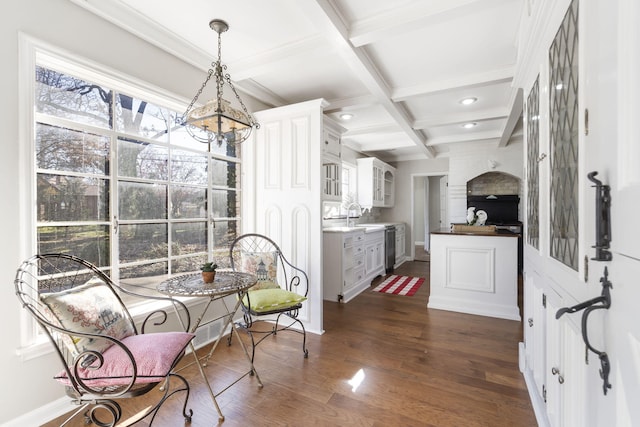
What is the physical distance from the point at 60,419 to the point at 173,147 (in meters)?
2.09

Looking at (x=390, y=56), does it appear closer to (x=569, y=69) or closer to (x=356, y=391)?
(x=569, y=69)

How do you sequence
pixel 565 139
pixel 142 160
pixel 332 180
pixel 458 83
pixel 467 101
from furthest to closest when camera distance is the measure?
1. pixel 332 180
2. pixel 467 101
3. pixel 458 83
4. pixel 142 160
5. pixel 565 139

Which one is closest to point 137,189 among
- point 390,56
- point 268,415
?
point 268,415

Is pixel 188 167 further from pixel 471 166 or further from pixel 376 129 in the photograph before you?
pixel 471 166

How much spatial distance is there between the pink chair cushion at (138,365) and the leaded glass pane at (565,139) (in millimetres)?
1879

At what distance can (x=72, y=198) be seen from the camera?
1954 mm

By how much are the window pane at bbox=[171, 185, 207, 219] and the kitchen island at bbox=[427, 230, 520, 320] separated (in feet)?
9.38

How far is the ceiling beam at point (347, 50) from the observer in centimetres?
190

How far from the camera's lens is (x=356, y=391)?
2.00m

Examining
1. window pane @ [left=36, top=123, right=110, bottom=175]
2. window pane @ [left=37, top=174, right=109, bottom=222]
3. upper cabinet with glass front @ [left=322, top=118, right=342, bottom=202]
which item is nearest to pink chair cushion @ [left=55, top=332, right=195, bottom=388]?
window pane @ [left=37, top=174, right=109, bottom=222]

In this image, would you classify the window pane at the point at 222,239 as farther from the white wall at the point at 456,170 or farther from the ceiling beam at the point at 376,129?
the white wall at the point at 456,170

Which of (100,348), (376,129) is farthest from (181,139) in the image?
(376,129)

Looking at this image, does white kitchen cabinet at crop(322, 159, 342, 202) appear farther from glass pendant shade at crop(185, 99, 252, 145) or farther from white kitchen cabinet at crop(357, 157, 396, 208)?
white kitchen cabinet at crop(357, 157, 396, 208)

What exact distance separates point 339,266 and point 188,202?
2.18 meters
